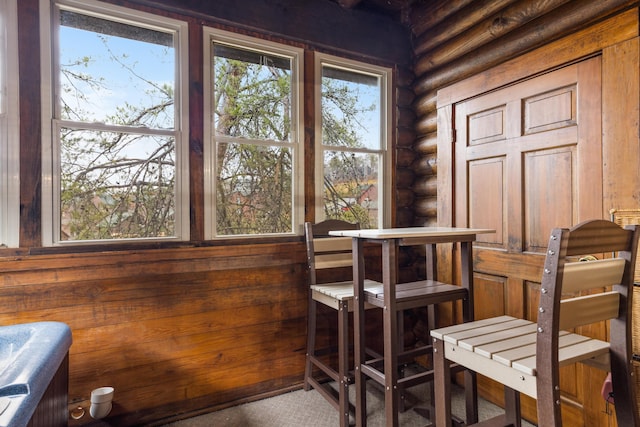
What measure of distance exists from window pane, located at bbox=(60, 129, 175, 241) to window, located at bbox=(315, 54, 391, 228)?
1.11 metres

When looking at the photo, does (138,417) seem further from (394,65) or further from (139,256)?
(394,65)

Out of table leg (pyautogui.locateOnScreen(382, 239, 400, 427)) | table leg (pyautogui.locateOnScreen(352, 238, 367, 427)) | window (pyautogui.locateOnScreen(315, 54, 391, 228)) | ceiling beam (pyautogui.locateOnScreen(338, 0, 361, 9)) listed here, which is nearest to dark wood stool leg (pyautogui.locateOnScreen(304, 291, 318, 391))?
table leg (pyautogui.locateOnScreen(352, 238, 367, 427))

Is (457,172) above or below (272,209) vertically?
above

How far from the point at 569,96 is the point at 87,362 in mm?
3184

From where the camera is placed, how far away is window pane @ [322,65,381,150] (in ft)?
9.71

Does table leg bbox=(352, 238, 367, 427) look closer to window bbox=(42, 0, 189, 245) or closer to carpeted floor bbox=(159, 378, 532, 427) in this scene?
carpeted floor bbox=(159, 378, 532, 427)

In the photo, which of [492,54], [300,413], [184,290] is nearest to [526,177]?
[492,54]

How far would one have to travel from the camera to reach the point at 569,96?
2.07 metres

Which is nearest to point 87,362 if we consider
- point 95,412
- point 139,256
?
point 95,412

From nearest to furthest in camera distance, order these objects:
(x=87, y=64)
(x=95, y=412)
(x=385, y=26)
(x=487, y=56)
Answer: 1. (x=95, y=412)
2. (x=87, y=64)
3. (x=487, y=56)
4. (x=385, y=26)

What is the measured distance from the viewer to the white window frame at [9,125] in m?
1.99

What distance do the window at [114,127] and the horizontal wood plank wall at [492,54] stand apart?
6.25 feet

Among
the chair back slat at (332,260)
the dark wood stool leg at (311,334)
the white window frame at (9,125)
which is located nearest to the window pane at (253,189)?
the chair back slat at (332,260)

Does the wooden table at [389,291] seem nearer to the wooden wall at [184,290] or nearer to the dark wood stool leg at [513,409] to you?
the dark wood stool leg at [513,409]
